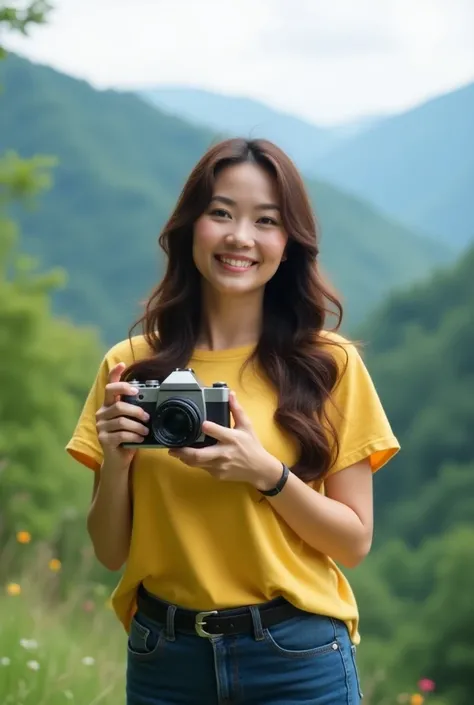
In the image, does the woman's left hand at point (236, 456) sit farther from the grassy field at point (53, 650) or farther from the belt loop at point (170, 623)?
the grassy field at point (53, 650)

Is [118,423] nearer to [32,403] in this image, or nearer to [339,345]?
[339,345]

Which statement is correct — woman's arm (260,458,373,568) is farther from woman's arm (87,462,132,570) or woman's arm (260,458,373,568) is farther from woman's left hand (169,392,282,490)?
woman's arm (87,462,132,570)

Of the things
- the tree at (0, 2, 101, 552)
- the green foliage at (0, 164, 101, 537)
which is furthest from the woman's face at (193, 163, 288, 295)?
the green foliage at (0, 164, 101, 537)

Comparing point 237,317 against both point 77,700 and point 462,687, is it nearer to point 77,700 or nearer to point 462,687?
point 77,700

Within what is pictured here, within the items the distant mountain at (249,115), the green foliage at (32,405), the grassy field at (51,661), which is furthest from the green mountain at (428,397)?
the grassy field at (51,661)

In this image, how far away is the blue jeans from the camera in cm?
158

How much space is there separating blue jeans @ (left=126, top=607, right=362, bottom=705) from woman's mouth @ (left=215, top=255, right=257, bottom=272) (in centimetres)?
54

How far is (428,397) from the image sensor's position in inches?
925

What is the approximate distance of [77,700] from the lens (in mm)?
2756

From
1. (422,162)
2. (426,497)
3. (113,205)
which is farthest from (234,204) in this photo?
(113,205)

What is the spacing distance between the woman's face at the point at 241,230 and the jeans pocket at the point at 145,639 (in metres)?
0.54

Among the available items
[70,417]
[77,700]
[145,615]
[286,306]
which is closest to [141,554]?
[145,615]

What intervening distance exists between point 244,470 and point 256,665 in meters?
0.29

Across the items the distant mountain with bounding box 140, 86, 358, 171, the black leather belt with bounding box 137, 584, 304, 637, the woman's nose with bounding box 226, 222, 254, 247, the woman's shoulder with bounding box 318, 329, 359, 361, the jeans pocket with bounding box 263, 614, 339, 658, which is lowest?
the jeans pocket with bounding box 263, 614, 339, 658
